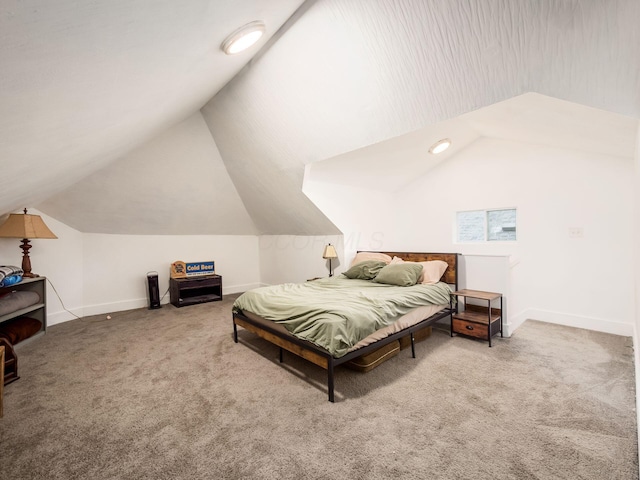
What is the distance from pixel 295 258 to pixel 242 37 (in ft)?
12.9

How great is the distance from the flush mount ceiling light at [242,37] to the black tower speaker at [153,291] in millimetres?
3901

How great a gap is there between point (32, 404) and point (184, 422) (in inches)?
46.9

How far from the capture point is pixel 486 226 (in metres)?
4.21

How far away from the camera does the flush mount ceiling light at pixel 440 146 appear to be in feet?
12.3

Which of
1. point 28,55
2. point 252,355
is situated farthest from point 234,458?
point 28,55

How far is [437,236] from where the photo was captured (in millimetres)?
4578

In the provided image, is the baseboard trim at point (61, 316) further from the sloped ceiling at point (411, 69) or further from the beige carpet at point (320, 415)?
the sloped ceiling at point (411, 69)

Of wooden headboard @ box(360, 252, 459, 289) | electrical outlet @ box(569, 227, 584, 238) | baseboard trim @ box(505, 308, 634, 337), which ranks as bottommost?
baseboard trim @ box(505, 308, 634, 337)

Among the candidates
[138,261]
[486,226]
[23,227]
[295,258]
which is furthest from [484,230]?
[23,227]

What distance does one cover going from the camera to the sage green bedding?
212 cm

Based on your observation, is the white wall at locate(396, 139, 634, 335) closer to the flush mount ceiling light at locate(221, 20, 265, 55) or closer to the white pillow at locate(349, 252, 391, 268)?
the white pillow at locate(349, 252, 391, 268)

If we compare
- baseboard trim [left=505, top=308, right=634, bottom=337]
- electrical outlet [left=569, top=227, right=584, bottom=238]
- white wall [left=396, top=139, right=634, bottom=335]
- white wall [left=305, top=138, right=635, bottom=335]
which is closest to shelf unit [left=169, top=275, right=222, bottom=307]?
white wall [left=305, top=138, right=635, bottom=335]

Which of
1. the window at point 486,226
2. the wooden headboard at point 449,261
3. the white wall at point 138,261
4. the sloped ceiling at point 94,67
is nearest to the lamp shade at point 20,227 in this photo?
the sloped ceiling at point 94,67

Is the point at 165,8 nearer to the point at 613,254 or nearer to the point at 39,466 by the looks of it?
the point at 39,466
